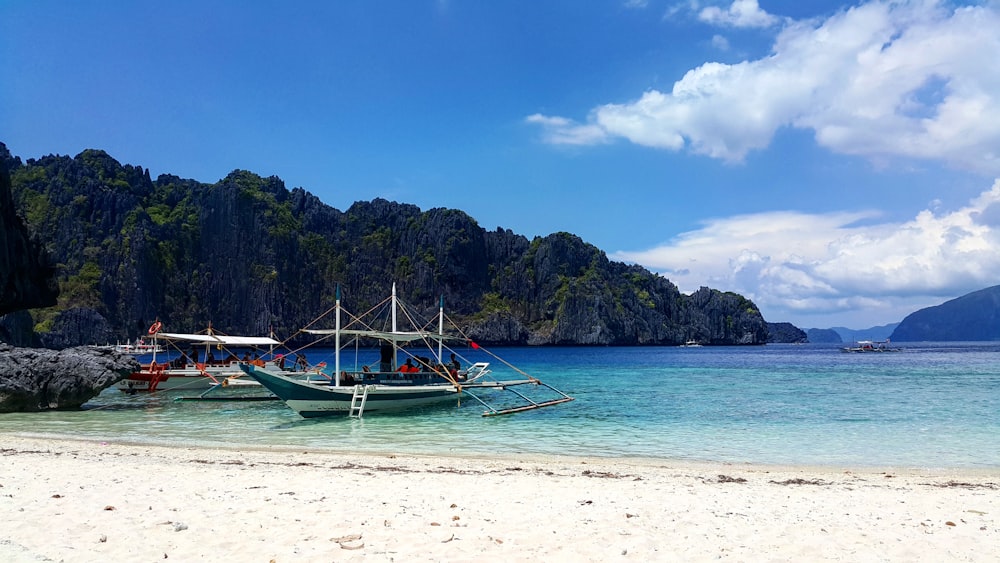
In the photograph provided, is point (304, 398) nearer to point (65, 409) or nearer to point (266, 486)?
point (65, 409)

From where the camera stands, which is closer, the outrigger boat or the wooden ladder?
the outrigger boat

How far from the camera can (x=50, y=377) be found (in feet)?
93.1

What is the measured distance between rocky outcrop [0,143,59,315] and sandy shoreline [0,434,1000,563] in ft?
132

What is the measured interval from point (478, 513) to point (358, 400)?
61.8 feet

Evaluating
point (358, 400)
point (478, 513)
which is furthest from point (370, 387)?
point (478, 513)

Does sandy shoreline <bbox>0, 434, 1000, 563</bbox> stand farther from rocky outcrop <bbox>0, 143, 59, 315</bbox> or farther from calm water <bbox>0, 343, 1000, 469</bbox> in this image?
rocky outcrop <bbox>0, 143, 59, 315</bbox>

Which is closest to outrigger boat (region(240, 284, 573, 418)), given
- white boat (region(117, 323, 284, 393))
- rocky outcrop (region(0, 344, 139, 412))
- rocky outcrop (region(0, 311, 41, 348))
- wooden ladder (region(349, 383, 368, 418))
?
wooden ladder (region(349, 383, 368, 418))

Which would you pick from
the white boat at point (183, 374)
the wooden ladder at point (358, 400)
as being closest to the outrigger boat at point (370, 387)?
the wooden ladder at point (358, 400)

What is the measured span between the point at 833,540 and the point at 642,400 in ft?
94.0

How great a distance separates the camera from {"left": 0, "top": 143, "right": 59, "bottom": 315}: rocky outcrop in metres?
47.3

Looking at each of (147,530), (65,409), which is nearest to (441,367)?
(65,409)

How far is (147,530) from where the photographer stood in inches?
341

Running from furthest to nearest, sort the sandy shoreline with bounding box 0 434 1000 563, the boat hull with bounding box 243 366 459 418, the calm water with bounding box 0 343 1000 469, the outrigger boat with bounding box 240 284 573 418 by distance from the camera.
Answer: the outrigger boat with bounding box 240 284 573 418, the boat hull with bounding box 243 366 459 418, the calm water with bounding box 0 343 1000 469, the sandy shoreline with bounding box 0 434 1000 563

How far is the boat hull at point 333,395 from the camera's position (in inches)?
1014
